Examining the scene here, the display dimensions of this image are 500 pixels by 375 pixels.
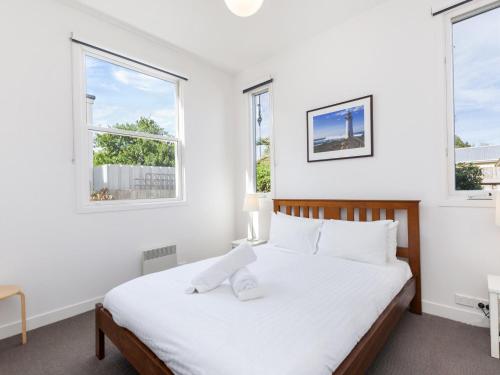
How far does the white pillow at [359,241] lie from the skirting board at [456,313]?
64 centimetres

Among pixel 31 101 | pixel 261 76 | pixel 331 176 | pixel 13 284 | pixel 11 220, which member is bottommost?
pixel 13 284

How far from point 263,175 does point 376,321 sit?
7.85 feet

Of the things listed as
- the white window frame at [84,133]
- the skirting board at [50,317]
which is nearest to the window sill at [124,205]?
the white window frame at [84,133]

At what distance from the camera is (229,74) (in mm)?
3934

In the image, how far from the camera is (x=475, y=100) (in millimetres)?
2184

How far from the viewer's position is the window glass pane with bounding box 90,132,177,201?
2.71 metres

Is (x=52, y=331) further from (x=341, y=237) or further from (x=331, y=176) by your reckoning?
(x=331, y=176)

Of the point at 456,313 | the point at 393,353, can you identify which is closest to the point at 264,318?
the point at 393,353

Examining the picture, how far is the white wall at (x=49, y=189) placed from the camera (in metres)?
2.16

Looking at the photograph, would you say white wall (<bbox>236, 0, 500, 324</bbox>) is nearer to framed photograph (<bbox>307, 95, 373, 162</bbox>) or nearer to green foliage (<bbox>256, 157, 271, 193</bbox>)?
framed photograph (<bbox>307, 95, 373, 162</bbox>)

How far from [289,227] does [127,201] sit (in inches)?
70.1

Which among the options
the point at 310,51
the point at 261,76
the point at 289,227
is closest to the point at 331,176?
the point at 289,227

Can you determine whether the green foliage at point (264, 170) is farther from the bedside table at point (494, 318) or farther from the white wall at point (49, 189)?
the bedside table at point (494, 318)

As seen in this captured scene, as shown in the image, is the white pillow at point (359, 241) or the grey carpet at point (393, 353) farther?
the white pillow at point (359, 241)
